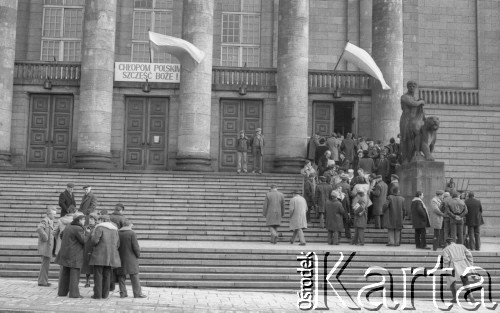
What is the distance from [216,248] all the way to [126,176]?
956 cm

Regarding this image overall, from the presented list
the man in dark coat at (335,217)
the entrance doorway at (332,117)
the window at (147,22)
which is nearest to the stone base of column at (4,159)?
the window at (147,22)

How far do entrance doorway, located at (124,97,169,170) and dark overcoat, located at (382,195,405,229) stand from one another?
546 inches

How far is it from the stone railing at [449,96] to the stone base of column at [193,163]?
37.5 feet

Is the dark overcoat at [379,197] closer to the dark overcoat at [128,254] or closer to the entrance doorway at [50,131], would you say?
the dark overcoat at [128,254]

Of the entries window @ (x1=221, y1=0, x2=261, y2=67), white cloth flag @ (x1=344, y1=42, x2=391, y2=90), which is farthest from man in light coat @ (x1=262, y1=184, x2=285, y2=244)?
window @ (x1=221, y1=0, x2=261, y2=67)

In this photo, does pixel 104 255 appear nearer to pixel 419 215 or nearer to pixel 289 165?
pixel 419 215

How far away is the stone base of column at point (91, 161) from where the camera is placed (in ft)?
97.6

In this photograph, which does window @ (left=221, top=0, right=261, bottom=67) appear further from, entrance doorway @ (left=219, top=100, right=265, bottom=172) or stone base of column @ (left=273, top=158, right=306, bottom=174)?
stone base of column @ (left=273, top=158, right=306, bottom=174)

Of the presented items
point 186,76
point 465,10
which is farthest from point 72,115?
point 465,10

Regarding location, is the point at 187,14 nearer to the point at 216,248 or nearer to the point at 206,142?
the point at 206,142

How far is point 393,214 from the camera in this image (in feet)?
68.6

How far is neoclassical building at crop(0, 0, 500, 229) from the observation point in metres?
30.5

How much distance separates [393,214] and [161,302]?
30.0 feet

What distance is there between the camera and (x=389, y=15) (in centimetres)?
3228
